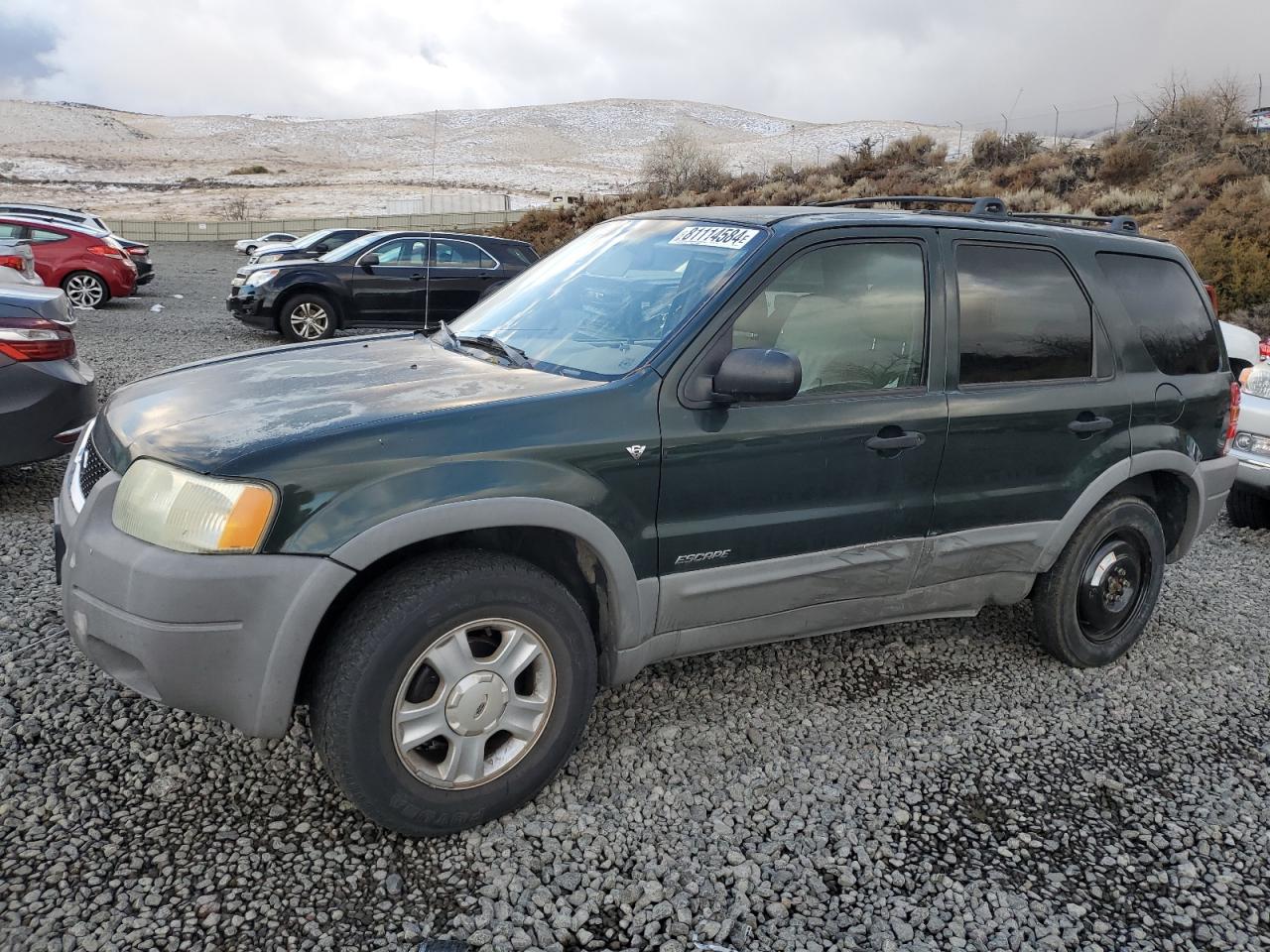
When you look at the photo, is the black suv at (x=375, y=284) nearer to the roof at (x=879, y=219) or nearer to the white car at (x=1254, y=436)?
the white car at (x=1254, y=436)

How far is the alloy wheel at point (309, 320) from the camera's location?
43.9 ft

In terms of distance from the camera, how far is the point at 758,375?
2988mm

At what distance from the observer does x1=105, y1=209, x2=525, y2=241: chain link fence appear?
36062mm

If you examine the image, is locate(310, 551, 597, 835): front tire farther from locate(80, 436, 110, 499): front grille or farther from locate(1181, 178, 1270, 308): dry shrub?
locate(1181, 178, 1270, 308): dry shrub

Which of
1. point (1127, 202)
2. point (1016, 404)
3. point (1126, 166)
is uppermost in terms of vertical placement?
point (1126, 166)

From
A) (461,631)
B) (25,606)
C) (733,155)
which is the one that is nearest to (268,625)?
(461,631)

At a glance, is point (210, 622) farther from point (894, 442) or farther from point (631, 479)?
point (894, 442)

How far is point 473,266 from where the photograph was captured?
Answer: 14250 millimetres

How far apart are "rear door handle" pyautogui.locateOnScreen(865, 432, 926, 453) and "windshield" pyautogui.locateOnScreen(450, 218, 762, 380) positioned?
76cm

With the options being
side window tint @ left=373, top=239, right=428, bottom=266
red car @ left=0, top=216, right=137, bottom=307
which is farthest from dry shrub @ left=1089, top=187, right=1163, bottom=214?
red car @ left=0, top=216, right=137, bottom=307

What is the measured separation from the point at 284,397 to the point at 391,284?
11.3m

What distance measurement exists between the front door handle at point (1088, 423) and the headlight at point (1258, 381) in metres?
3.10

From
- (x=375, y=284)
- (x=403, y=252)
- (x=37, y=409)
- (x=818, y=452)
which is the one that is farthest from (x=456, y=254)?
(x=818, y=452)

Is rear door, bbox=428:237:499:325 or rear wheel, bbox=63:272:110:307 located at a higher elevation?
rear door, bbox=428:237:499:325
